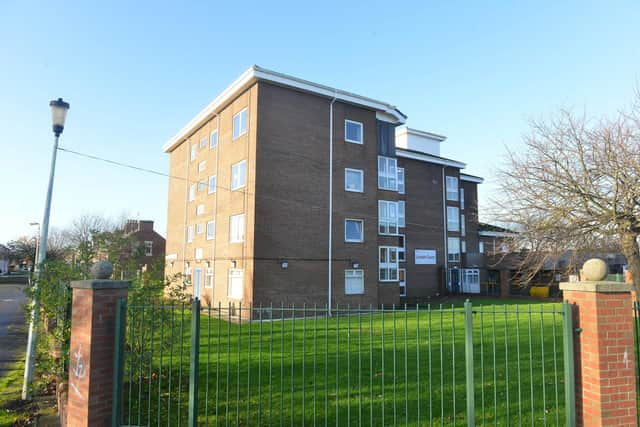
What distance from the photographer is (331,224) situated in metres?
21.9

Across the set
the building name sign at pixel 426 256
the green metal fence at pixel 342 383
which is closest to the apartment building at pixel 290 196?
the building name sign at pixel 426 256

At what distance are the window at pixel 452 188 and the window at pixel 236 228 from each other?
20.7m

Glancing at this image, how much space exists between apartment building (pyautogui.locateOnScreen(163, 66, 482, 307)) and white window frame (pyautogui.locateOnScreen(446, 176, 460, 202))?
34.1ft

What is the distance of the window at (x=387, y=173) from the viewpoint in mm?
26781

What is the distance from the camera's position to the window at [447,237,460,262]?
3531 cm

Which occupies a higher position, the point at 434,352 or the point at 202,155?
the point at 202,155

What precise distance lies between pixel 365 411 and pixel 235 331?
28.5 ft

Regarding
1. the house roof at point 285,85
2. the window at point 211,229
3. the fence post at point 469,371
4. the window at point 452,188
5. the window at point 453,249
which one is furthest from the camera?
the window at point 452,188

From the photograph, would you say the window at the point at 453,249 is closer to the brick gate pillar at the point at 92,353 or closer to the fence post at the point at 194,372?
the fence post at the point at 194,372

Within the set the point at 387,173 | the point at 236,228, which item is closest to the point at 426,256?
the point at 387,173

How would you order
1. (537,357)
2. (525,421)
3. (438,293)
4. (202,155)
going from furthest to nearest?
1. (438,293)
2. (202,155)
3. (537,357)
4. (525,421)

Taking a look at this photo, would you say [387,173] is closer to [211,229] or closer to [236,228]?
[236,228]

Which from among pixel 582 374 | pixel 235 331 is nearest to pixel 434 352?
pixel 582 374

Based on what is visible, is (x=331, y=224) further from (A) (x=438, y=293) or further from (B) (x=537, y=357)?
(A) (x=438, y=293)
